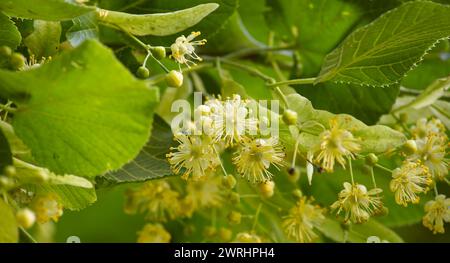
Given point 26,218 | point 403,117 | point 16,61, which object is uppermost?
point 403,117

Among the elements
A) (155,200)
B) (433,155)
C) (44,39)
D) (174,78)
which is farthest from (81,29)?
(433,155)

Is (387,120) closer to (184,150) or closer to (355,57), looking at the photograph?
(355,57)

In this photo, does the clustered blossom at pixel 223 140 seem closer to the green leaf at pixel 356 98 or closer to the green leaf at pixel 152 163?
the green leaf at pixel 152 163

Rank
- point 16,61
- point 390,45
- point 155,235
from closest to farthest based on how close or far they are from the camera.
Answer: point 16,61
point 390,45
point 155,235

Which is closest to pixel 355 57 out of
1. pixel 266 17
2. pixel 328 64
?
pixel 328 64

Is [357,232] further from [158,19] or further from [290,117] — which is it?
[158,19]

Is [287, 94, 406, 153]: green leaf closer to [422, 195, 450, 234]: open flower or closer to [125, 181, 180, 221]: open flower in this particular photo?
[422, 195, 450, 234]: open flower
